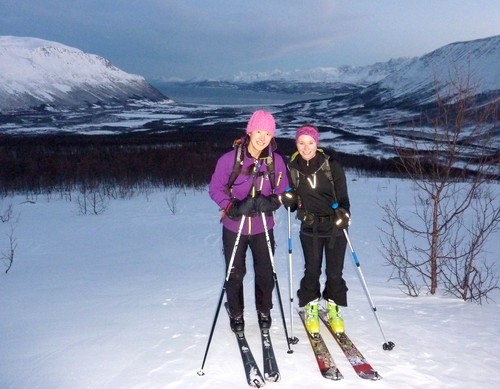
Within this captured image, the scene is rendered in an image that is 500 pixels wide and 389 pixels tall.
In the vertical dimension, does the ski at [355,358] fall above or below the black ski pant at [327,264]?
below

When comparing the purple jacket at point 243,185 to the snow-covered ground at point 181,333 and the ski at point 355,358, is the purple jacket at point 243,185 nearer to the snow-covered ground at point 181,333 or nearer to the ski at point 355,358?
the snow-covered ground at point 181,333

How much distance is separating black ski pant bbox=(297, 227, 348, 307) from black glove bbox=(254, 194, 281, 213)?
0.57 meters

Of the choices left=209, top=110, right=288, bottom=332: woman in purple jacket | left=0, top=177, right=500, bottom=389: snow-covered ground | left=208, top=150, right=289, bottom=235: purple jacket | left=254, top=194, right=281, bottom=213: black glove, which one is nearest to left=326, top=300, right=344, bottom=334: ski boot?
left=0, top=177, right=500, bottom=389: snow-covered ground

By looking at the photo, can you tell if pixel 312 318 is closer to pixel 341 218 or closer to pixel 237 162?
pixel 341 218

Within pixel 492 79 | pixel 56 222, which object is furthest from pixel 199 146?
pixel 492 79

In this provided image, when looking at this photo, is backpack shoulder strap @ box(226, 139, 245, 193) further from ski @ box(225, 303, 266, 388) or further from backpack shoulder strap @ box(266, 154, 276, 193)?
ski @ box(225, 303, 266, 388)

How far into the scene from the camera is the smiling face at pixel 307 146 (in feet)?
14.6

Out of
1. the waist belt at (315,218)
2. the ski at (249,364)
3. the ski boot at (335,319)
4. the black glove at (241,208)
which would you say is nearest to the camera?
the ski at (249,364)

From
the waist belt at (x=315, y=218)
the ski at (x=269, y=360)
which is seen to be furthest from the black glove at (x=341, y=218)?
the ski at (x=269, y=360)

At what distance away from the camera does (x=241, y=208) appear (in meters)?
4.32

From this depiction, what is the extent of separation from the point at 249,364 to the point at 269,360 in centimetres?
21

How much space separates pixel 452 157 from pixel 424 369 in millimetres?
3645

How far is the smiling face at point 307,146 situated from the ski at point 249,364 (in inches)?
82.4

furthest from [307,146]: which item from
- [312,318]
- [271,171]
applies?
[312,318]
